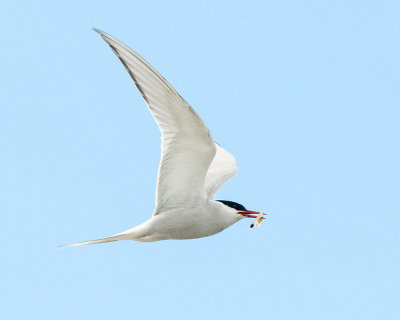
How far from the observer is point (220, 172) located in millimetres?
9953

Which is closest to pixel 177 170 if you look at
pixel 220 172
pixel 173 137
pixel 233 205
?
pixel 173 137

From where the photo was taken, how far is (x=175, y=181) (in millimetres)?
8258

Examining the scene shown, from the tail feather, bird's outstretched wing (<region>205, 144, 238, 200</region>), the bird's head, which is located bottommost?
the tail feather

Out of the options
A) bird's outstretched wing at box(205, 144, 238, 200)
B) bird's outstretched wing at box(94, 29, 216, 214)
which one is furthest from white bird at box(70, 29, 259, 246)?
bird's outstretched wing at box(205, 144, 238, 200)

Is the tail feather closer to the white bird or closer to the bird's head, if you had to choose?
the white bird

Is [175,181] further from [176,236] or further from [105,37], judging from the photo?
→ [105,37]

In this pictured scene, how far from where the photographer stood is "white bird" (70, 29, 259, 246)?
7.15 m

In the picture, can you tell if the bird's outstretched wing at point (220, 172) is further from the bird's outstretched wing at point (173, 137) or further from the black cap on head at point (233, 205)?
the bird's outstretched wing at point (173, 137)

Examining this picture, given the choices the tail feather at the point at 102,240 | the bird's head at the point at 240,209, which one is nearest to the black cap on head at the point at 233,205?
the bird's head at the point at 240,209

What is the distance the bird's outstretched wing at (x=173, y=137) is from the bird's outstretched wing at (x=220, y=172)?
114 cm

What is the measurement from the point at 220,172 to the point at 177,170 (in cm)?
189

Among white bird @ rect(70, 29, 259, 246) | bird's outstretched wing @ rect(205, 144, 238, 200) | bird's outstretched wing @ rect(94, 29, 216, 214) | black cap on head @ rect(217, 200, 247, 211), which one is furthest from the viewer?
bird's outstretched wing @ rect(205, 144, 238, 200)

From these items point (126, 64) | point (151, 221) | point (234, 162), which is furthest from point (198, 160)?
point (234, 162)

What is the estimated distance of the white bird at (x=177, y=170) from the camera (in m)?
7.15
